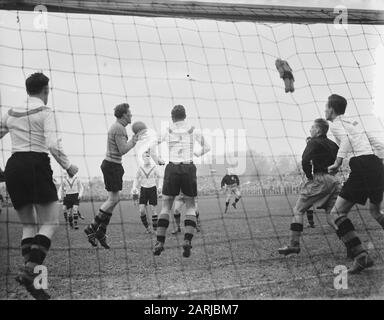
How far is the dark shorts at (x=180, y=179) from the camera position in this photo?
134 inches

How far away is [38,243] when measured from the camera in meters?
2.81

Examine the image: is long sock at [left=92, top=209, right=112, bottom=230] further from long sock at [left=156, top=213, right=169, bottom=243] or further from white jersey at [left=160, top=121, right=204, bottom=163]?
white jersey at [left=160, top=121, right=204, bottom=163]

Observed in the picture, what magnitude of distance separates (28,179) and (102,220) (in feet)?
3.59

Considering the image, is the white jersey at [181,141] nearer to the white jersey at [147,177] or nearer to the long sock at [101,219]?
the long sock at [101,219]

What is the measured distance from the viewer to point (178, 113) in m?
3.44

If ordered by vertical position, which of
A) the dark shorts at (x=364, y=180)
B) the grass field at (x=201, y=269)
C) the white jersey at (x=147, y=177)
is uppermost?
the white jersey at (x=147, y=177)

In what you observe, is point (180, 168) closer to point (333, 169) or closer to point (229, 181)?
point (333, 169)

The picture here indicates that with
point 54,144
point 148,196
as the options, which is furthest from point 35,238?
point 148,196

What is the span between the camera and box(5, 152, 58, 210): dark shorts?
2.79m

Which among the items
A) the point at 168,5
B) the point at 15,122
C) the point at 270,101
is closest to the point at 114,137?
the point at 15,122

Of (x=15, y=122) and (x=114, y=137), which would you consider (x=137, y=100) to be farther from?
(x=15, y=122)

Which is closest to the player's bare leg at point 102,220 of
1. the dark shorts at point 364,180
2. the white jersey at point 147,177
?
the white jersey at point 147,177

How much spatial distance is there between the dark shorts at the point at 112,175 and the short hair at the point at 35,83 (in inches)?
35.0

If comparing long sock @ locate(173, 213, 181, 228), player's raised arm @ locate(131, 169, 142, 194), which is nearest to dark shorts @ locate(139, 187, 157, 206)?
player's raised arm @ locate(131, 169, 142, 194)
